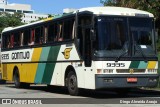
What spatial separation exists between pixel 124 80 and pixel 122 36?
1.55 metres

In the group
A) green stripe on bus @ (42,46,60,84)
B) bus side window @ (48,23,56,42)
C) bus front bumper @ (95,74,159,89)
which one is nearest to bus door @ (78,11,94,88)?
bus front bumper @ (95,74,159,89)

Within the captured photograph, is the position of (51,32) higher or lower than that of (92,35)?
higher

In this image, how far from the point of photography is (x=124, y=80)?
52.2 ft

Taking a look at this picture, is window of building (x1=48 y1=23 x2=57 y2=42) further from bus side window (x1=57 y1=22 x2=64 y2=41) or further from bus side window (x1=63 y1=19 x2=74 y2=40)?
bus side window (x1=63 y1=19 x2=74 y2=40)

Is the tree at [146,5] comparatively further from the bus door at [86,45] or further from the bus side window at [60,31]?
the bus door at [86,45]

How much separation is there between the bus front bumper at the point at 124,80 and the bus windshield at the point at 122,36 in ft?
2.40

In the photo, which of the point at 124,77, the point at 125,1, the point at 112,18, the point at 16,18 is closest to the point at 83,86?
the point at 124,77

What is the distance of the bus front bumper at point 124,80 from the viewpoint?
15.6m

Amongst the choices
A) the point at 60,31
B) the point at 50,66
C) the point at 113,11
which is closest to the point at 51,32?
the point at 60,31

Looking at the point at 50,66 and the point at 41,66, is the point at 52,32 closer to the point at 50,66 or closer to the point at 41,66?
the point at 50,66

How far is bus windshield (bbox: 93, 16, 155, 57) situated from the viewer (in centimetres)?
1574

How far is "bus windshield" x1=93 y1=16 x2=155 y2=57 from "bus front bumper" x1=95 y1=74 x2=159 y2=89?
0.73 meters

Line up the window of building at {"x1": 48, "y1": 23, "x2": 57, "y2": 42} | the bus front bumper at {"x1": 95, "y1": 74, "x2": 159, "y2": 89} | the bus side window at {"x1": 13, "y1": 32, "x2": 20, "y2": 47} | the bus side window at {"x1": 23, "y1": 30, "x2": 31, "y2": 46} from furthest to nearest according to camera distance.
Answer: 1. the bus side window at {"x1": 13, "y1": 32, "x2": 20, "y2": 47}
2. the bus side window at {"x1": 23, "y1": 30, "x2": 31, "y2": 46}
3. the window of building at {"x1": 48, "y1": 23, "x2": 57, "y2": 42}
4. the bus front bumper at {"x1": 95, "y1": 74, "x2": 159, "y2": 89}

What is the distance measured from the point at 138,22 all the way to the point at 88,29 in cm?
183
